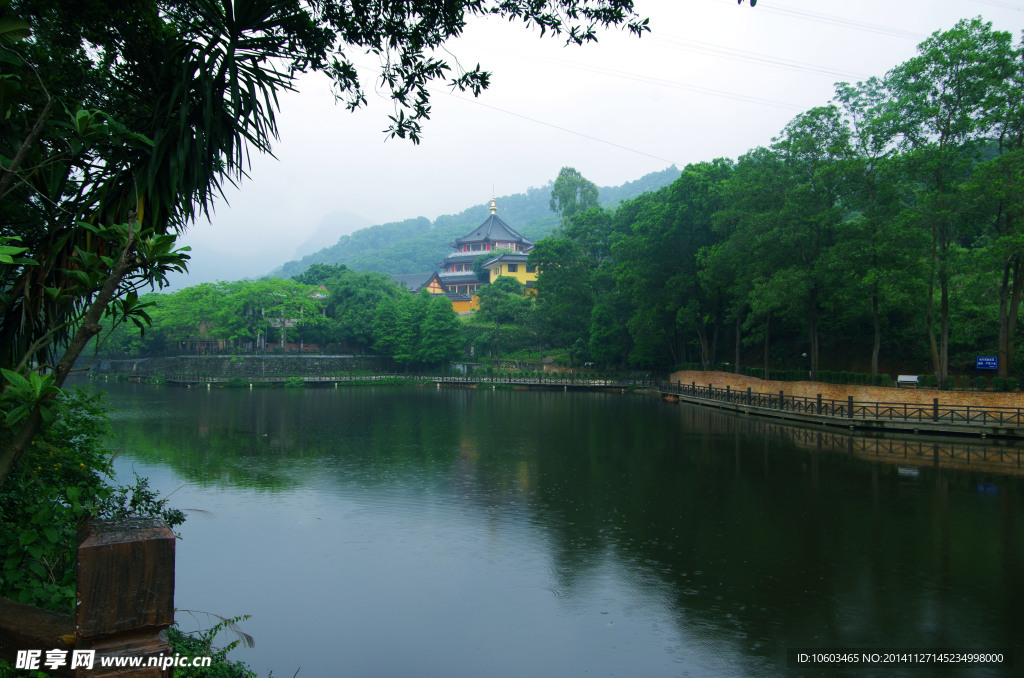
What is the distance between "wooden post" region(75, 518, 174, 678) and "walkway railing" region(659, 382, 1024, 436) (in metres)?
24.4

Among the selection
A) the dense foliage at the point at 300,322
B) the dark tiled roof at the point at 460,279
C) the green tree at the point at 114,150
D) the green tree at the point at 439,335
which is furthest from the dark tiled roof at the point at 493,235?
the green tree at the point at 114,150

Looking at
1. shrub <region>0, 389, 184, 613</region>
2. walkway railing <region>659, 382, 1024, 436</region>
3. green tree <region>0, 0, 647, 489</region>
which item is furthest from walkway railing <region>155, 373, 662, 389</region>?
green tree <region>0, 0, 647, 489</region>

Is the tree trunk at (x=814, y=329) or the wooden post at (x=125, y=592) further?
the tree trunk at (x=814, y=329)

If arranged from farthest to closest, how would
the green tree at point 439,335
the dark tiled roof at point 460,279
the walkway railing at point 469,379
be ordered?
1. the dark tiled roof at point 460,279
2. the green tree at point 439,335
3. the walkway railing at point 469,379

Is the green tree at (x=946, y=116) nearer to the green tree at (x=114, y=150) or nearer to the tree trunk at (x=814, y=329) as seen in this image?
the tree trunk at (x=814, y=329)

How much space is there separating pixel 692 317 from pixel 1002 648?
30294 mm

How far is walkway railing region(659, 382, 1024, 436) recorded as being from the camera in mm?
20594

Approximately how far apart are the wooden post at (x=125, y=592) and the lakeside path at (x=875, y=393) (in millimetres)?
25174

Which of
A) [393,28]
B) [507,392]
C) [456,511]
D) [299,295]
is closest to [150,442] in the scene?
[456,511]

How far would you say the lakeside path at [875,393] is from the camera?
69.3 ft

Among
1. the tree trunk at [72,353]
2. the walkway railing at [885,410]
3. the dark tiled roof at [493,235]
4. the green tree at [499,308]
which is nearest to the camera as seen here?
the tree trunk at [72,353]

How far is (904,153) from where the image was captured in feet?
74.7

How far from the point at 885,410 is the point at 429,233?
12024 cm

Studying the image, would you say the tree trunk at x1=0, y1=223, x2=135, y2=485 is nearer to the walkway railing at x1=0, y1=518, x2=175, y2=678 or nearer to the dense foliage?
the walkway railing at x1=0, y1=518, x2=175, y2=678
